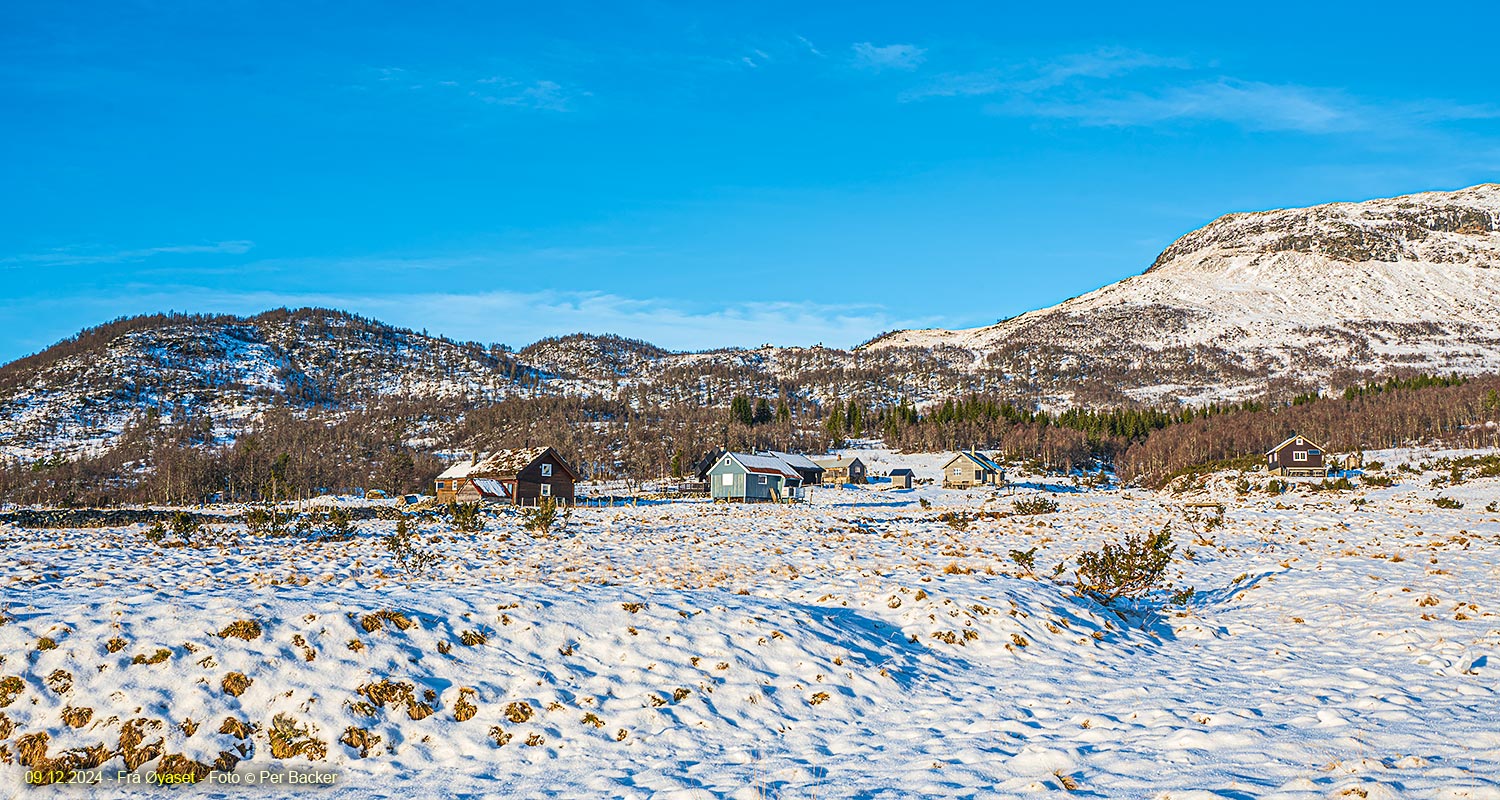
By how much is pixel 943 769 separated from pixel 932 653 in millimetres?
4652

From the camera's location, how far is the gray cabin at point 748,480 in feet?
259

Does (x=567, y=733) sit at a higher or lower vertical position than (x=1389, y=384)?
lower

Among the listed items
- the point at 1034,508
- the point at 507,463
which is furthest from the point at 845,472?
the point at 1034,508

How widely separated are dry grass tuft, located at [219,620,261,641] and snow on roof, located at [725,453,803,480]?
69.5 m

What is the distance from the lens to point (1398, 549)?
24594 millimetres

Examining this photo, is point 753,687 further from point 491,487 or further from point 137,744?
point 491,487

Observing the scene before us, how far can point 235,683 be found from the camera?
9.01 metres

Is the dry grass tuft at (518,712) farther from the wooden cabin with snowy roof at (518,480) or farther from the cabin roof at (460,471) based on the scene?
the cabin roof at (460,471)

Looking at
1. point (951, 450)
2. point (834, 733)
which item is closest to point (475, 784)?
point (834, 733)

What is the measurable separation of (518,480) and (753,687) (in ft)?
183

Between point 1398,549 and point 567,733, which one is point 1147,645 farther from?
point 1398,549

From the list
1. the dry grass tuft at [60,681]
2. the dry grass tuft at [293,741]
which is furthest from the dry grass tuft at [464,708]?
the dry grass tuft at [60,681]

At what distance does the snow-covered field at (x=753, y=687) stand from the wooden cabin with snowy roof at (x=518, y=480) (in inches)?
1718

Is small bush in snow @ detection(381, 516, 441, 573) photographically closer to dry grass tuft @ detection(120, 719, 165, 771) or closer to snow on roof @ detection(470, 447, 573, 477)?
dry grass tuft @ detection(120, 719, 165, 771)
